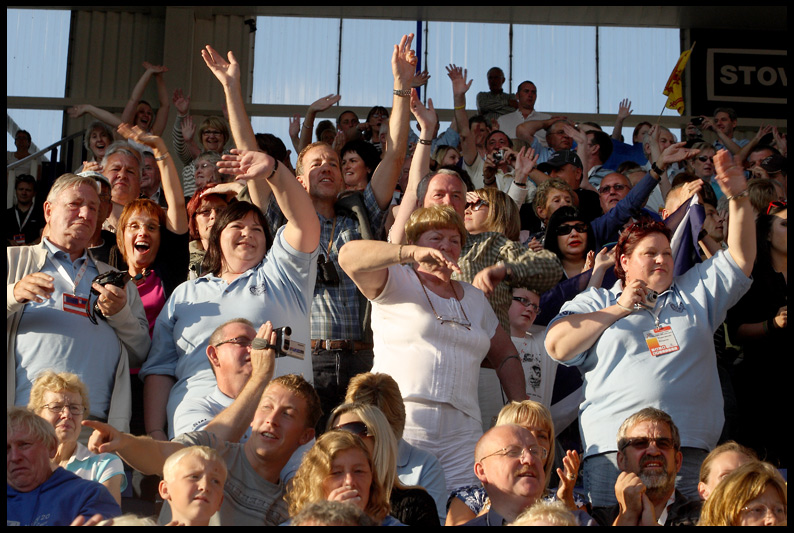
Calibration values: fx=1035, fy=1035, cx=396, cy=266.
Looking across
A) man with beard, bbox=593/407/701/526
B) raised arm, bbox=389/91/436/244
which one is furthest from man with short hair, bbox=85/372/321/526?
raised arm, bbox=389/91/436/244

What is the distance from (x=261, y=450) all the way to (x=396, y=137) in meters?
2.12

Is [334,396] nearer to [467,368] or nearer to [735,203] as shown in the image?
[467,368]

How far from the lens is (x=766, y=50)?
13094 mm

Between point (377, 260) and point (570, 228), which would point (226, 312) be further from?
point (570, 228)

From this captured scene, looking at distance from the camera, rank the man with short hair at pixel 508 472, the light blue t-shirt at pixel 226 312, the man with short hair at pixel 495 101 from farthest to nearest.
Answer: the man with short hair at pixel 495 101 → the light blue t-shirt at pixel 226 312 → the man with short hair at pixel 508 472

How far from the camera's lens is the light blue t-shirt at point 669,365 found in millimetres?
4125

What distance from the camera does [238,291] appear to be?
4418mm

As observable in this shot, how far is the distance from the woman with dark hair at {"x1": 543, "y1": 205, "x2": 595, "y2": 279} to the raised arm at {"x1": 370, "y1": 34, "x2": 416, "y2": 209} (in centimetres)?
94

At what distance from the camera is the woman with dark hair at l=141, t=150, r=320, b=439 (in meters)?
4.21

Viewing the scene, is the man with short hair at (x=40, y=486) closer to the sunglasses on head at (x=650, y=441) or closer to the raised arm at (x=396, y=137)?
the sunglasses on head at (x=650, y=441)

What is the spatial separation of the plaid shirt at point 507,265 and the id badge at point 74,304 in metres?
1.71

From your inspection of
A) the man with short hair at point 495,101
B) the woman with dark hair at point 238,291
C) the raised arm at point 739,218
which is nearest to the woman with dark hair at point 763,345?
the raised arm at point 739,218

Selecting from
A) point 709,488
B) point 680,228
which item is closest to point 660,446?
point 709,488

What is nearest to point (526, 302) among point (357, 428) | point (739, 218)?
point (739, 218)
